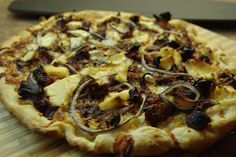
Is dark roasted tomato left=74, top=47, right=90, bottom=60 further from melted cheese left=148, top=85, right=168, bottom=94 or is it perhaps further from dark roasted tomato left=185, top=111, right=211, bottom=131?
dark roasted tomato left=185, top=111, right=211, bottom=131

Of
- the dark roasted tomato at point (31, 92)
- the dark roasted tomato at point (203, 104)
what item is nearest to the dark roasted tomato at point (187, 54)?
the dark roasted tomato at point (203, 104)

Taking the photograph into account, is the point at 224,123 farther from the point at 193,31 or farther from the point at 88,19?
the point at 88,19

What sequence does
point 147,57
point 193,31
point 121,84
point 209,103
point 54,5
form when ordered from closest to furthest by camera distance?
point 209,103, point 121,84, point 147,57, point 193,31, point 54,5

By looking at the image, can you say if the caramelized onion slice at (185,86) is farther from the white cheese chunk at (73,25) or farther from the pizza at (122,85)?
the white cheese chunk at (73,25)

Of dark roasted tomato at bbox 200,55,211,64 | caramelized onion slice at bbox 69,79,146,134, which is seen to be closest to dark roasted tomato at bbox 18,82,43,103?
caramelized onion slice at bbox 69,79,146,134

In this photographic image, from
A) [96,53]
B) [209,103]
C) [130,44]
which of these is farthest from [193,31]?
[209,103]

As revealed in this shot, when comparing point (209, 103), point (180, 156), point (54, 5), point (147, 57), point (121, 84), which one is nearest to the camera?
point (180, 156)
